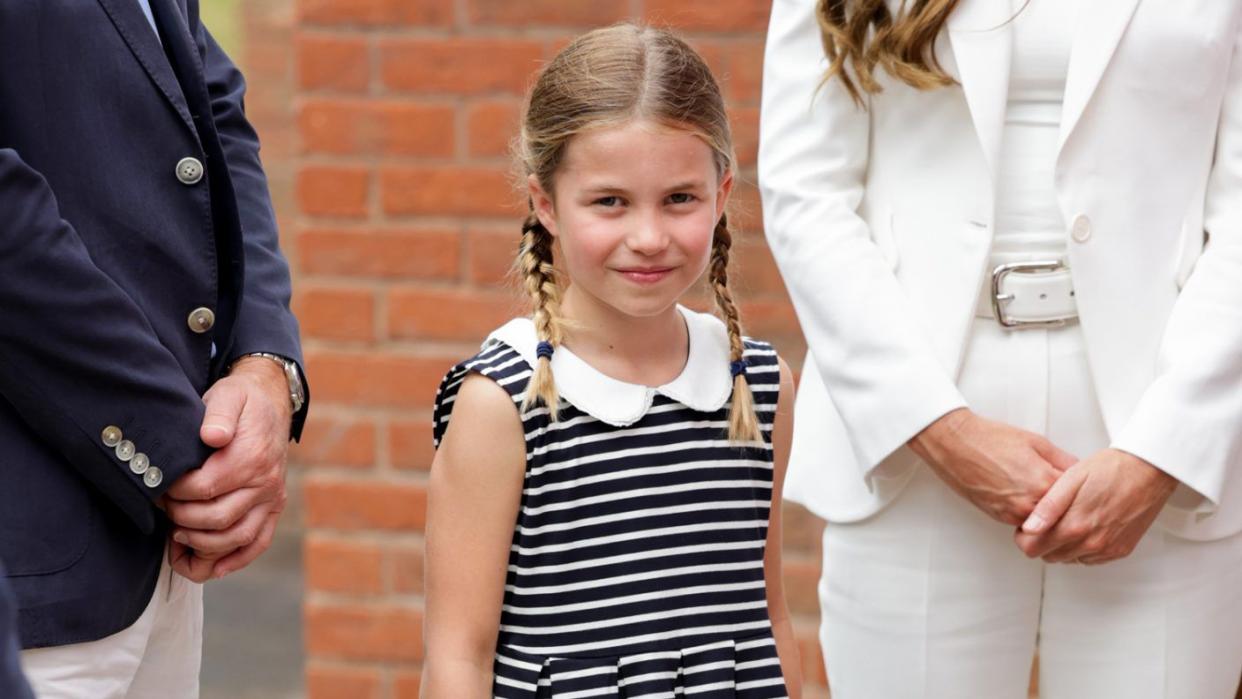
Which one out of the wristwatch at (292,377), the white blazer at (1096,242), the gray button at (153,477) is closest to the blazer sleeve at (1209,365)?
the white blazer at (1096,242)

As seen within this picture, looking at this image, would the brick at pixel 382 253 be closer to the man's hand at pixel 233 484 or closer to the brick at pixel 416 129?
the brick at pixel 416 129

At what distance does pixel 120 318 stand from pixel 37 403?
0.42ft

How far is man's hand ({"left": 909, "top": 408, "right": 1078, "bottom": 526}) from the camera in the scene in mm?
2227

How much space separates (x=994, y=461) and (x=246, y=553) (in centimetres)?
95

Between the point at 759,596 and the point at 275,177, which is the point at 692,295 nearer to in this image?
the point at 759,596

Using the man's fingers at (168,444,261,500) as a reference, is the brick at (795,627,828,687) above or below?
below

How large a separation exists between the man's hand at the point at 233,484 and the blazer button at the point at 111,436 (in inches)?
4.0

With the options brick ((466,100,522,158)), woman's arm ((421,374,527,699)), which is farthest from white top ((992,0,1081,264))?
brick ((466,100,522,158))

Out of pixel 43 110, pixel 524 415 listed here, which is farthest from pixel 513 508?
pixel 43 110

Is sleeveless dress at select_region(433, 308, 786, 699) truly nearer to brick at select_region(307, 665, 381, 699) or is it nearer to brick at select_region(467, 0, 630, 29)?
brick at select_region(467, 0, 630, 29)

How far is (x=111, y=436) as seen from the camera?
6.37 ft

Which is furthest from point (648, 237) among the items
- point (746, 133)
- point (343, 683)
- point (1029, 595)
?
point (343, 683)

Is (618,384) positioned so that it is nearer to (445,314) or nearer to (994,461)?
(994,461)

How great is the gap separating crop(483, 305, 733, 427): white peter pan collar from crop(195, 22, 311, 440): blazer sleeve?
292 mm
